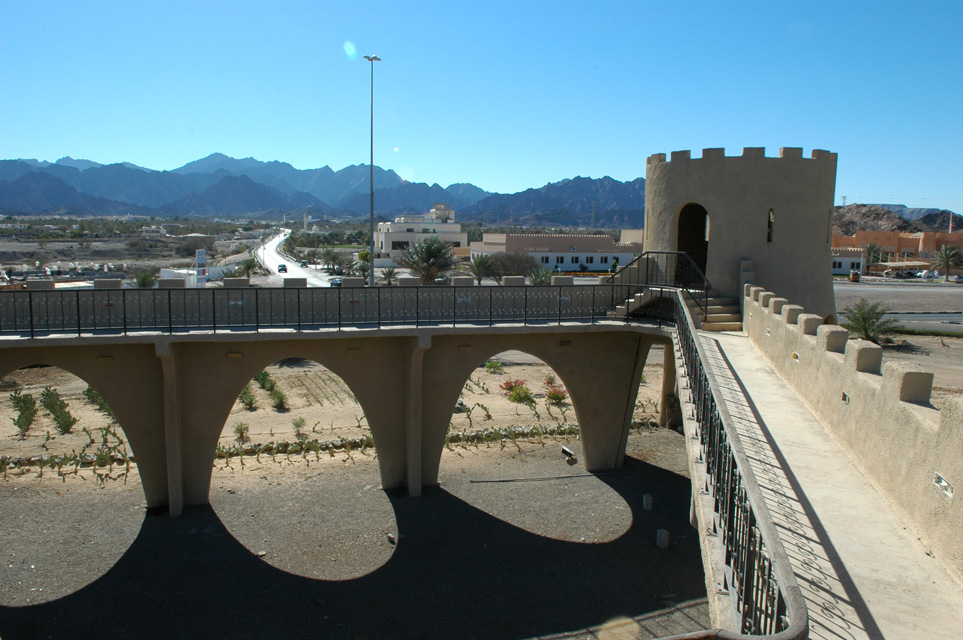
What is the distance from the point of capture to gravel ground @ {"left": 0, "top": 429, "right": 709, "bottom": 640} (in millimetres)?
11438

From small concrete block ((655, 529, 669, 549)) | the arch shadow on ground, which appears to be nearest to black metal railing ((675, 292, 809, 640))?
the arch shadow on ground

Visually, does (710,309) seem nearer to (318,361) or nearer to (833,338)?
(833,338)

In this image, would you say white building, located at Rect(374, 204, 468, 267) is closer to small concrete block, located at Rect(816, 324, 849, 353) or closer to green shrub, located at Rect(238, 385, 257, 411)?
green shrub, located at Rect(238, 385, 257, 411)

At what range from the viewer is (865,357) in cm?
735

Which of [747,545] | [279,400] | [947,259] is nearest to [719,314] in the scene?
[747,545]

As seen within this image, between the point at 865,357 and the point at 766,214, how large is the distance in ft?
29.1

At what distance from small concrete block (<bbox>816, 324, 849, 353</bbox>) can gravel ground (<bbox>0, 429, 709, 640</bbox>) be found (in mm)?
5929

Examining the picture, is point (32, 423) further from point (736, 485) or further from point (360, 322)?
point (736, 485)

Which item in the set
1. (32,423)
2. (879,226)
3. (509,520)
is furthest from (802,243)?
(879,226)

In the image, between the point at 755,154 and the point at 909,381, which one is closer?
the point at 909,381

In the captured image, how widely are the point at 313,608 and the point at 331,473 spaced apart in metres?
6.09

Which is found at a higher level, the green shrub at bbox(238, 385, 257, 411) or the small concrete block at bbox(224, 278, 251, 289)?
the small concrete block at bbox(224, 278, 251, 289)

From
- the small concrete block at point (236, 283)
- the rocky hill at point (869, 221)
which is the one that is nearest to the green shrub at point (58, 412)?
the small concrete block at point (236, 283)

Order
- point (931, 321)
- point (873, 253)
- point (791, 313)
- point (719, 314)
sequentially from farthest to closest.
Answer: point (873, 253) < point (931, 321) < point (719, 314) < point (791, 313)
